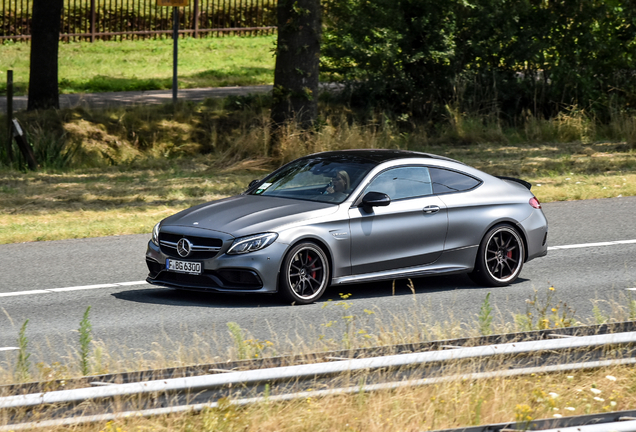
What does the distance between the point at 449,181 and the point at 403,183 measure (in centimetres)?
59

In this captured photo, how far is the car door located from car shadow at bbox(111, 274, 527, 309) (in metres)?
0.38

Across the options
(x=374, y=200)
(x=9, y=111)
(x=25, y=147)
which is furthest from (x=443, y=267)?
(x=9, y=111)

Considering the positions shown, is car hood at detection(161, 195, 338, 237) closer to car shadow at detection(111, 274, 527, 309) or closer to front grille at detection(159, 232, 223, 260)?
front grille at detection(159, 232, 223, 260)

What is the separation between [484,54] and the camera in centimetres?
2414

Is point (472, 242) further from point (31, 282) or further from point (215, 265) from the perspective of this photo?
point (31, 282)

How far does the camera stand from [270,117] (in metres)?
20.0

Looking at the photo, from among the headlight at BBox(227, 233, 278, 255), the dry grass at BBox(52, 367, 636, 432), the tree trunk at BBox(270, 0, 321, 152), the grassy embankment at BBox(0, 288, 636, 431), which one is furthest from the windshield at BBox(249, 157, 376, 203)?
the tree trunk at BBox(270, 0, 321, 152)

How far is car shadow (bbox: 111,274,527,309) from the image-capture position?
29.7ft

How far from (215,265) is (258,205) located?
0.98 metres

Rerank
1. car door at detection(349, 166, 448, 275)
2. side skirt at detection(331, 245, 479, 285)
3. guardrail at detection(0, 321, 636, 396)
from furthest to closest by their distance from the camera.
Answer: side skirt at detection(331, 245, 479, 285)
car door at detection(349, 166, 448, 275)
guardrail at detection(0, 321, 636, 396)

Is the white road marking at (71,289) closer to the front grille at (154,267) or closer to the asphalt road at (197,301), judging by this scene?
the asphalt road at (197,301)

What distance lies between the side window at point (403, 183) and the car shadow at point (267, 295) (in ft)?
3.22

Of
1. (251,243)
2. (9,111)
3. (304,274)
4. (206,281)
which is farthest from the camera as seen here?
(9,111)

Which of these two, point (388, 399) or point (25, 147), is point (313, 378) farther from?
point (25, 147)
